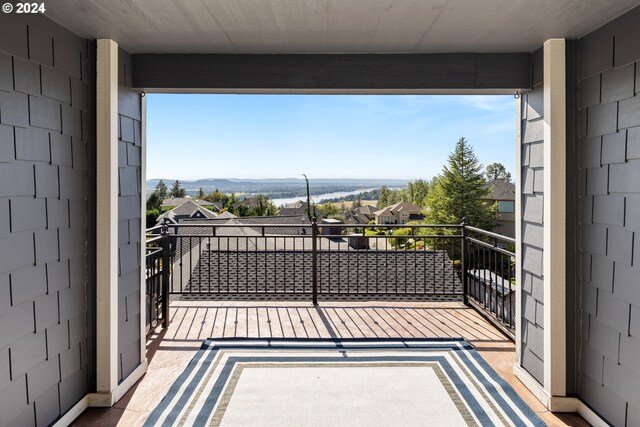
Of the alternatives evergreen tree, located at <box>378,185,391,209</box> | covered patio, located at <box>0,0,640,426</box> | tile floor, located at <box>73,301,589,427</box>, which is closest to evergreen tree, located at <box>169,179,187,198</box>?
evergreen tree, located at <box>378,185,391,209</box>

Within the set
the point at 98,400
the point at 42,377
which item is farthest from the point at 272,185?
the point at 42,377

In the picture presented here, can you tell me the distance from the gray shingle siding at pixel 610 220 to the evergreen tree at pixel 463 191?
25026 millimetres

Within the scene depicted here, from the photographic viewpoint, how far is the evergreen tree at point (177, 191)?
54.0 meters

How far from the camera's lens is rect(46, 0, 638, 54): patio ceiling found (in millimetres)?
1787

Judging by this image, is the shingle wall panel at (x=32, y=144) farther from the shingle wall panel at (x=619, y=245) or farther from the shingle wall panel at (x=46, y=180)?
the shingle wall panel at (x=619, y=245)

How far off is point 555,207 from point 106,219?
2.55 meters

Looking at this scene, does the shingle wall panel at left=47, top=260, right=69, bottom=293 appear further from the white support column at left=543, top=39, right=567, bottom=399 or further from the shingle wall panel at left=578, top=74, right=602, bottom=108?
the shingle wall panel at left=578, top=74, right=602, bottom=108

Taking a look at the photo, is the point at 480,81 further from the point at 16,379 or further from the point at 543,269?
the point at 16,379

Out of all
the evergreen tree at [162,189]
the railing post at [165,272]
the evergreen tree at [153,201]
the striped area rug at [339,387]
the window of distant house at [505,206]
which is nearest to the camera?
the striped area rug at [339,387]

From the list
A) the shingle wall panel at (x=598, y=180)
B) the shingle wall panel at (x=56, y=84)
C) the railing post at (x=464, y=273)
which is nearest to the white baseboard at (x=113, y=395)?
the shingle wall panel at (x=56, y=84)

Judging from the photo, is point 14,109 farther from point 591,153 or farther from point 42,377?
point 591,153

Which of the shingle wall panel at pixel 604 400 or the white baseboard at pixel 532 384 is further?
the white baseboard at pixel 532 384

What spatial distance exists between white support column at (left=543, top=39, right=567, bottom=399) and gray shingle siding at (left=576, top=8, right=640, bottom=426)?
0.30 feet

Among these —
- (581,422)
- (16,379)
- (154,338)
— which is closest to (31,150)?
(16,379)
